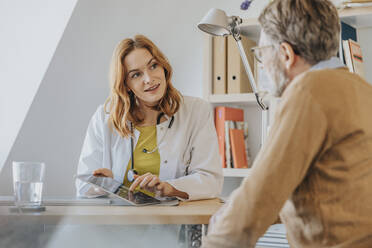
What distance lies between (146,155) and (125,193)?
1.42 ft

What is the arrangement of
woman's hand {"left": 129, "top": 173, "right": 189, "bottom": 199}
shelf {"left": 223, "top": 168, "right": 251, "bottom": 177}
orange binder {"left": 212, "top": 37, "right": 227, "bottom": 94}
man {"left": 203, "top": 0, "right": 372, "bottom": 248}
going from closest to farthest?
man {"left": 203, "top": 0, "right": 372, "bottom": 248} < woman's hand {"left": 129, "top": 173, "right": 189, "bottom": 199} < shelf {"left": 223, "top": 168, "right": 251, "bottom": 177} < orange binder {"left": 212, "top": 37, "right": 227, "bottom": 94}

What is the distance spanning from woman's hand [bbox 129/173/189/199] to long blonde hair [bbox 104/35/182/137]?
0.41 m

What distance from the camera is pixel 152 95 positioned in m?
1.88

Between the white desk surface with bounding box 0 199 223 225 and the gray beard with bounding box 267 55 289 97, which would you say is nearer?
the gray beard with bounding box 267 55 289 97

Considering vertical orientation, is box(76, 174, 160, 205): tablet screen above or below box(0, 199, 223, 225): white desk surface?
above

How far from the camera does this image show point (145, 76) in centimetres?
190

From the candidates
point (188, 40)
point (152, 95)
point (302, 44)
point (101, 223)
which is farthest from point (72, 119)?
point (302, 44)

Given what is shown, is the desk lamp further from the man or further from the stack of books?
the man

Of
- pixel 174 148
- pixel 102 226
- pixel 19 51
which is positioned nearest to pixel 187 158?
pixel 174 148

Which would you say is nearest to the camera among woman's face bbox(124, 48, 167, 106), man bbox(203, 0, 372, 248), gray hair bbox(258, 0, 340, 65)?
man bbox(203, 0, 372, 248)

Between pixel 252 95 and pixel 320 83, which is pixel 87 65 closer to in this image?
pixel 252 95

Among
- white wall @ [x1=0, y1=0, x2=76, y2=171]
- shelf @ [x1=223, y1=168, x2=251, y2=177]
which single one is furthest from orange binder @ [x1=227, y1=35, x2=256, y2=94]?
white wall @ [x1=0, y1=0, x2=76, y2=171]

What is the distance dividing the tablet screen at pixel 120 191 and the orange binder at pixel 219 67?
4.22ft

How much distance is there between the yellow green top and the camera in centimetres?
180
